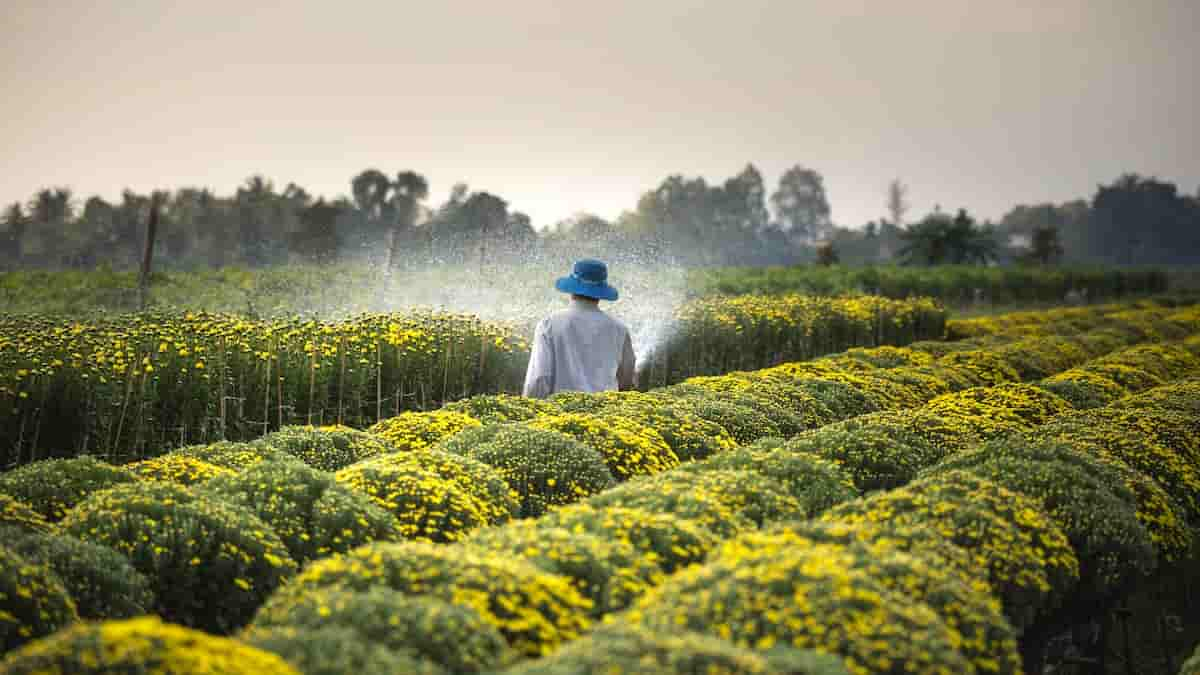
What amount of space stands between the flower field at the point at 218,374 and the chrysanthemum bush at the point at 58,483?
2027 millimetres

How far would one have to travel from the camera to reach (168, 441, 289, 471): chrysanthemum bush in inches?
267

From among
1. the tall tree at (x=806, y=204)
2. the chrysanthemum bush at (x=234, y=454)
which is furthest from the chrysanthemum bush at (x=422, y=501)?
the tall tree at (x=806, y=204)

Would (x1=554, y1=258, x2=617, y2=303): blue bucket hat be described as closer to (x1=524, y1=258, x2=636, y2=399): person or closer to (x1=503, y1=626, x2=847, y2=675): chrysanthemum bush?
(x1=524, y1=258, x2=636, y2=399): person

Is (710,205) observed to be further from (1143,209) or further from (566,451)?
(566,451)

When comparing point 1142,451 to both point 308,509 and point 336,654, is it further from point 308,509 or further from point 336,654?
point 336,654

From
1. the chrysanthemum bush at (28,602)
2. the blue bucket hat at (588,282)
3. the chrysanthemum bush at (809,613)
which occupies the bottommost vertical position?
the chrysanthemum bush at (28,602)

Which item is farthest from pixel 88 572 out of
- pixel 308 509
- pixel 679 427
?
pixel 679 427

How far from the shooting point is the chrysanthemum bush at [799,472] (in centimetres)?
644

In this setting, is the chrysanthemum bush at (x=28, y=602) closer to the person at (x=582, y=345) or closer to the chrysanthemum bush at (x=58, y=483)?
the chrysanthemum bush at (x=58, y=483)

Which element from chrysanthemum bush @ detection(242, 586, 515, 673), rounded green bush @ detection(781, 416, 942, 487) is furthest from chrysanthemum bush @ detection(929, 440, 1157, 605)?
chrysanthemum bush @ detection(242, 586, 515, 673)

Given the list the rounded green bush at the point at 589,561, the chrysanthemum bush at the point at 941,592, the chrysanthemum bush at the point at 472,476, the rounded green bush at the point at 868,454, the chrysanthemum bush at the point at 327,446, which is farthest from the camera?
the rounded green bush at the point at 868,454

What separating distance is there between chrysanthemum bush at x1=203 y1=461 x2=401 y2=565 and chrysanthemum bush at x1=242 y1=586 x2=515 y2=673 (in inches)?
51.7

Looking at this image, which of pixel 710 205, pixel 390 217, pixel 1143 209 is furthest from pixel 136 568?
pixel 1143 209

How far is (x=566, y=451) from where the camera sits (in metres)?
6.90
